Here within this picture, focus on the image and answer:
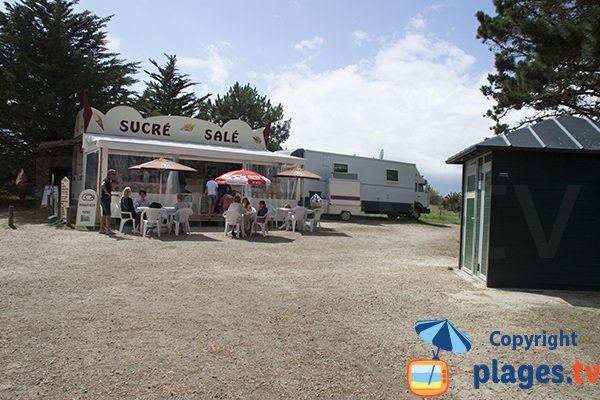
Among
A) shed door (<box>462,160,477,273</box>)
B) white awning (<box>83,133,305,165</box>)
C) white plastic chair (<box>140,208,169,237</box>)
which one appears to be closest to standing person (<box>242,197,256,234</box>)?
white plastic chair (<box>140,208,169,237</box>)

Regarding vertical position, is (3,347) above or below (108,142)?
below

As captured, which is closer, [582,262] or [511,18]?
[582,262]

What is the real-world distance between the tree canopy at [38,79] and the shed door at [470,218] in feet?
59.5

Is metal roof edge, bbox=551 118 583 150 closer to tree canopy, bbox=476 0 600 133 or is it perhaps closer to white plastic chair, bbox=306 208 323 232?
tree canopy, bbox=476 0 600 133

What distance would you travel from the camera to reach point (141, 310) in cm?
545

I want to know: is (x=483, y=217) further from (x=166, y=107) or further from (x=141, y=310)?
(x=166, y=107)

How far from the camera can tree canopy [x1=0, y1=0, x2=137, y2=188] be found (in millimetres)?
20656

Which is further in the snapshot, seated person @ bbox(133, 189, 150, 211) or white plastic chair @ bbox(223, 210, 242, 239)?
seated person @ bbox(133, 189, 150, 211)

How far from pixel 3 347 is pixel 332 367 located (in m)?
2.84

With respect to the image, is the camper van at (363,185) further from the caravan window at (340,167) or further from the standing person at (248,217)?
the standing person at (248,217)

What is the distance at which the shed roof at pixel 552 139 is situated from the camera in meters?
7.55

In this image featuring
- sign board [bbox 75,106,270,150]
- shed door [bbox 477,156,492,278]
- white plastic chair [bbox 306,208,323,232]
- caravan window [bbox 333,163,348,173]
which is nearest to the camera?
shed door [bbox 477,156,492,278]

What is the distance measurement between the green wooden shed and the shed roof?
19 mm

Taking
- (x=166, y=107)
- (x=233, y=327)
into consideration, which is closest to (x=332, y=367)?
(x=233, y=327)
